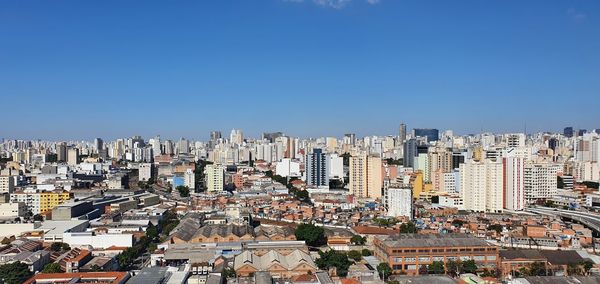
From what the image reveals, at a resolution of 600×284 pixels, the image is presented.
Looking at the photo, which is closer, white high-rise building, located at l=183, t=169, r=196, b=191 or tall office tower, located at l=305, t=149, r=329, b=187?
white high-rise building, located at l=183, t=169, r=196, b=191

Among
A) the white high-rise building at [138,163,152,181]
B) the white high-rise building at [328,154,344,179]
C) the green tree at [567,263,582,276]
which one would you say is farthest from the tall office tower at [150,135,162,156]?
the green tree at [567,263,582,276]

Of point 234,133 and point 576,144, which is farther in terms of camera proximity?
point 234,133

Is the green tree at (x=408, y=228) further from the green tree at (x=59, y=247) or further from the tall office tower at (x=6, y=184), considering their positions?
the tall office tower at (x=6, y=184)

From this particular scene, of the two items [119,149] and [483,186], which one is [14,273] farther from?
[119,149]

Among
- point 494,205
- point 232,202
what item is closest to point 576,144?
point 494,205

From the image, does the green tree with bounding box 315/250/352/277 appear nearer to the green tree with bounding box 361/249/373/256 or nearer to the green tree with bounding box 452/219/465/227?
the green tree with bounding box 361/249/373/256

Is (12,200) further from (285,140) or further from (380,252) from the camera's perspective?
(285,140)

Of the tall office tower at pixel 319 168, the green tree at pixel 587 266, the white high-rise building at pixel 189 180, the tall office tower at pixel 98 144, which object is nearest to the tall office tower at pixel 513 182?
the green tree at pixel 587 266
